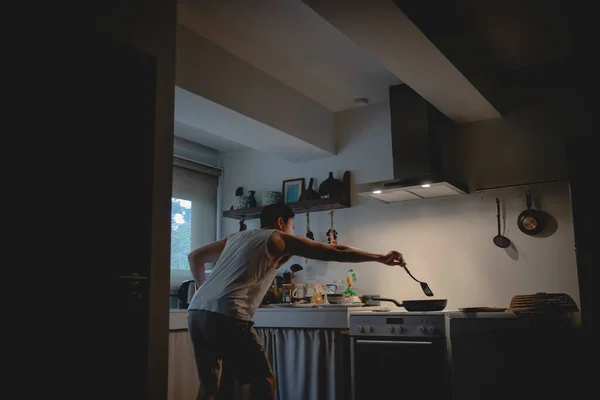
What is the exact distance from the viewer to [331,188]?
4.33 meters

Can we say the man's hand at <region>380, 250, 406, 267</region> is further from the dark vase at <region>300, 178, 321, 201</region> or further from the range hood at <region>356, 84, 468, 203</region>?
the dark vase at <region>300, 178, 321, 201</region>

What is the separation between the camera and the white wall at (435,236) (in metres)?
3.53

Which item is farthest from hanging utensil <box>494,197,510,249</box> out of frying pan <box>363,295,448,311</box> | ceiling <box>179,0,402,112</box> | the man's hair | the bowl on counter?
the man's hair

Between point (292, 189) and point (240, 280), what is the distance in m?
2.08

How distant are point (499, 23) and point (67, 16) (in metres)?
2.30

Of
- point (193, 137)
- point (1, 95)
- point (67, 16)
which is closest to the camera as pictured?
point (1, 95)

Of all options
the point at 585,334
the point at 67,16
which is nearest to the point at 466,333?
the point at 585,334

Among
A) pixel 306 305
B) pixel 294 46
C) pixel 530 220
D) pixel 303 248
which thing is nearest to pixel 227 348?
pixel 303 248

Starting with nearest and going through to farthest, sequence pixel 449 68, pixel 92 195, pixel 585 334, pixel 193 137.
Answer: pixel 92 195, pixel 585 334, pixel 449 68, pixel 193 137

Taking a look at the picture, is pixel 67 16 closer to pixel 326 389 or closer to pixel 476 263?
pixel 326 389

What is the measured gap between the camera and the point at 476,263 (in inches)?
147

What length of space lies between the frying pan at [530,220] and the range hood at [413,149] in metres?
0.41

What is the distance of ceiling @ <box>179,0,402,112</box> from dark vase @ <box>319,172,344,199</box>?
63 cm

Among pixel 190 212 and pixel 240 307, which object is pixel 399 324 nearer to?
pixel 240 307
